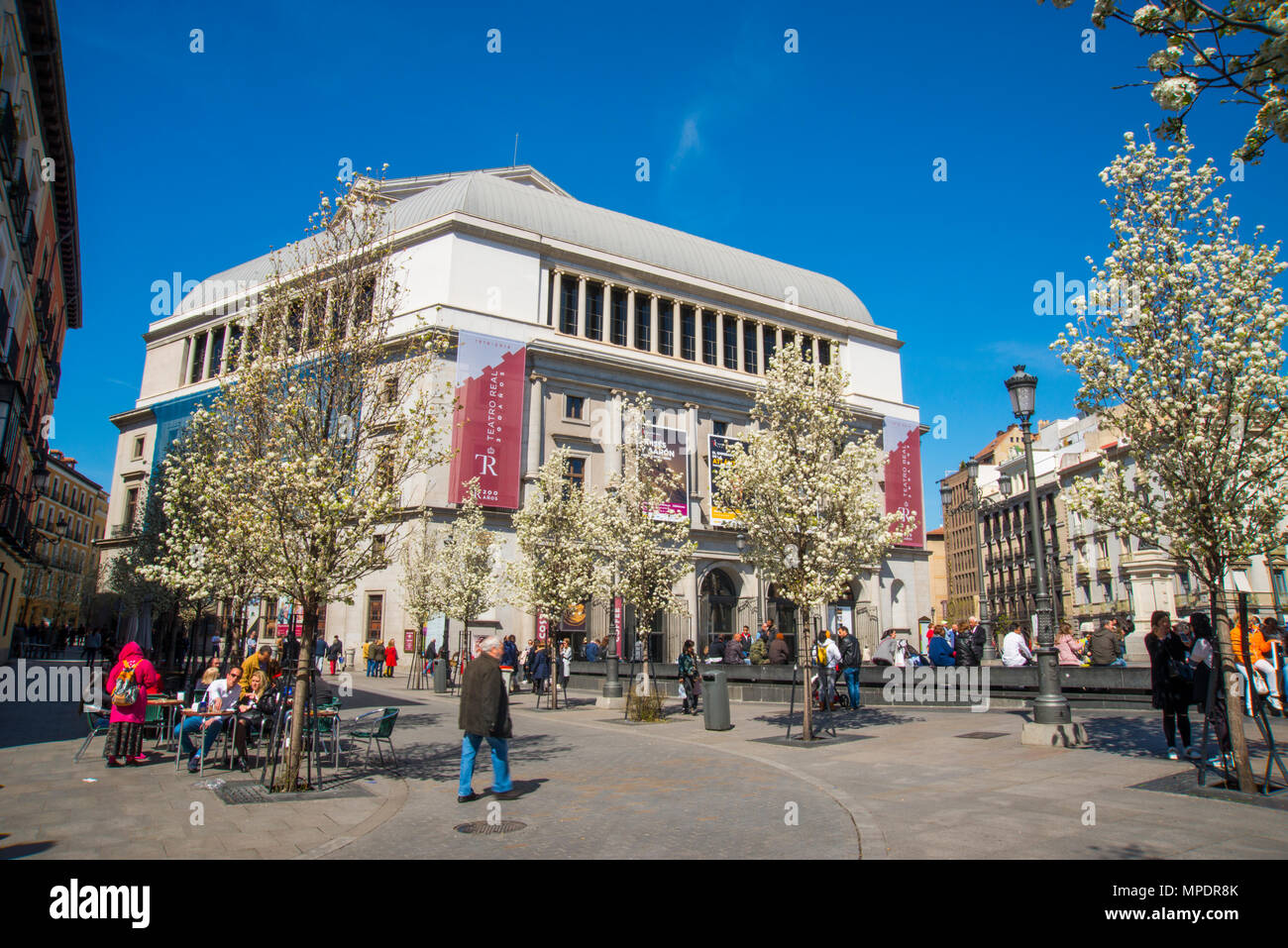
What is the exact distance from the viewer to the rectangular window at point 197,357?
5166 centimetres

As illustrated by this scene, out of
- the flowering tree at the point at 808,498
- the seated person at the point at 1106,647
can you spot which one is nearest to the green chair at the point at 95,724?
the flowering tree at the point at 808,498

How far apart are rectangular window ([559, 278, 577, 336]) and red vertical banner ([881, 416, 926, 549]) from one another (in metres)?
22.3

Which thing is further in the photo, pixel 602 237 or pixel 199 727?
pixel 602 237

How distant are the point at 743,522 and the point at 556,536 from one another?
8.82 m

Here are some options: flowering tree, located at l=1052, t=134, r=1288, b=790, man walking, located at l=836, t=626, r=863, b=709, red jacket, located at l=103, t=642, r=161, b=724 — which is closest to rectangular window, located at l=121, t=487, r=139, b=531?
red jacket, located at l=103, t=642, r=161, b=724

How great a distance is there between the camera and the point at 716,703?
1517 cm

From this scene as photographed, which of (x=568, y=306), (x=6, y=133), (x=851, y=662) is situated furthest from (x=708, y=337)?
(x=6, y=133)

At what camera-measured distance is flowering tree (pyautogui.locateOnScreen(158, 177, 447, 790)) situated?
932cm

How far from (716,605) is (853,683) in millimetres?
27042

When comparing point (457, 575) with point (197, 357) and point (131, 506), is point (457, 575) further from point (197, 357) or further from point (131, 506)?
point (131, 506)

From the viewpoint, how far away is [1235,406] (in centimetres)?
861

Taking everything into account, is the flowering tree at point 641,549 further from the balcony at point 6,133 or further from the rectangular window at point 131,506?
the rectangular window at point 131,506

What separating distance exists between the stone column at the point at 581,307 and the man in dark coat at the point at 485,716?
36560 mm

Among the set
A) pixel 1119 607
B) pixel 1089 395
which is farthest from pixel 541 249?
pixel 1119 607
